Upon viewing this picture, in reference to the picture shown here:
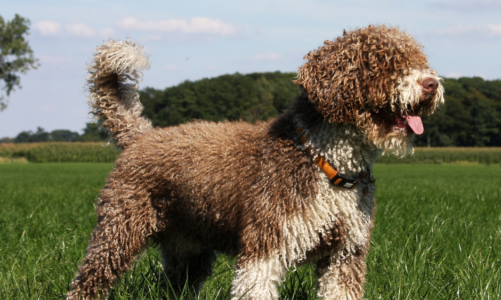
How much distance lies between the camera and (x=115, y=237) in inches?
151

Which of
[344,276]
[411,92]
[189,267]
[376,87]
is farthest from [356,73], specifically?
[189,267]

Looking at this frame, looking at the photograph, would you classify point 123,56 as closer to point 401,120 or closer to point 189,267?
point 189,267

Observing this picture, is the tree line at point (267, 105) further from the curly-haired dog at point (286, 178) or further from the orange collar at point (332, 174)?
the orange collar at point (332, 174)

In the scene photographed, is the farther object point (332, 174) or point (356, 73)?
point (332, 174)

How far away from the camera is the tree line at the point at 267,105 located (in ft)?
277

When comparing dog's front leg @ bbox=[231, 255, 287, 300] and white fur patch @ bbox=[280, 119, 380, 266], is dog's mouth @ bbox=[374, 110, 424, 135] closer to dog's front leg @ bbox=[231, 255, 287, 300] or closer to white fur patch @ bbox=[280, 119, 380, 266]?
white fur patch @ bbox=[280, 119, 380, 266]

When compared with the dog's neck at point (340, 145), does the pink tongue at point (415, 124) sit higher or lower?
higher

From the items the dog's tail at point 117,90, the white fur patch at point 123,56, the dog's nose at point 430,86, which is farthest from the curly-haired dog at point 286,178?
the white fur patch at point 123,56

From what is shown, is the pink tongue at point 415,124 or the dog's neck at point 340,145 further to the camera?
the dog's neck at point 340,145

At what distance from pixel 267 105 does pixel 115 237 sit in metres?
91.3

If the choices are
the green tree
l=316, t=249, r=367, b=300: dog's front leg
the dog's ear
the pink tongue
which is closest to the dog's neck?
the dog's ear

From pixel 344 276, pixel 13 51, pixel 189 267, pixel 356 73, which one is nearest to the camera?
pixel 356 73

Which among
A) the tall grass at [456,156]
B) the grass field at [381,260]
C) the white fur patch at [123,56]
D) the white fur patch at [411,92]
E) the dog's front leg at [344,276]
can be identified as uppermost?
the white fur patch at [123,56]

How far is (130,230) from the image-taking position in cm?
382
